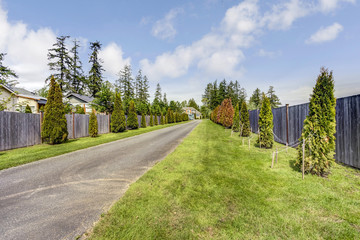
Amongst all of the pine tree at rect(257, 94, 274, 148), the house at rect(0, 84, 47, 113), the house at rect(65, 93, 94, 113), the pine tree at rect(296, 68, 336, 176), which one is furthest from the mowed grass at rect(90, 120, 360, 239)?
the house at rect(65, 93, 94, 113)

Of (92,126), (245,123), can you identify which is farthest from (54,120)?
(245,123)

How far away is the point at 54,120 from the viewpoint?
A: 11602mm

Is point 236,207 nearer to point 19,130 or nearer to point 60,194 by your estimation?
point 60,194

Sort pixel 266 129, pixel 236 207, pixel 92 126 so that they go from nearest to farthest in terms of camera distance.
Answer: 1. pixel 236 207
2. pixel 266 129
3. pixel 92 126

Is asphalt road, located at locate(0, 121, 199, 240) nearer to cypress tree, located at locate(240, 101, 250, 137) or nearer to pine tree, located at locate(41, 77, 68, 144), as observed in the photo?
pine tree, located at locate(41, 77, 68, 144)

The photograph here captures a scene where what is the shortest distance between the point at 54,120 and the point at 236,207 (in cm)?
1334

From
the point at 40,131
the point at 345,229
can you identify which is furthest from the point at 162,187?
the point at 40,131

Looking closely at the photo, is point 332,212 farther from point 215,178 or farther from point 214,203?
point 215,178

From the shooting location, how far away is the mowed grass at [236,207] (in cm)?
248

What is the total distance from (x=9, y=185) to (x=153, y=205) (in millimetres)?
4391

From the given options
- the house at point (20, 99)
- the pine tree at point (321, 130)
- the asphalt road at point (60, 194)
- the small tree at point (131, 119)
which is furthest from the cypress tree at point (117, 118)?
the pine tree at point (321, 130)

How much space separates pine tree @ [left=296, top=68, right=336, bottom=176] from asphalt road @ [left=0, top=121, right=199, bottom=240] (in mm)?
5331

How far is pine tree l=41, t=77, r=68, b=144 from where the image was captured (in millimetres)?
11289

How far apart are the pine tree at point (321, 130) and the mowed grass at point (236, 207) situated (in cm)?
44
